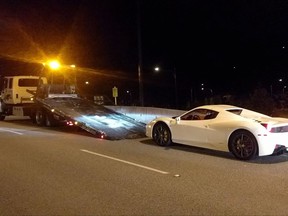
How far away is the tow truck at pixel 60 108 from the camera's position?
51.5 feet

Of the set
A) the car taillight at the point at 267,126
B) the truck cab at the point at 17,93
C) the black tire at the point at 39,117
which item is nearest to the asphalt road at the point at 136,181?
the car taillight at the point at 267,126

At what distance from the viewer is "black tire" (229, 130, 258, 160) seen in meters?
10.1

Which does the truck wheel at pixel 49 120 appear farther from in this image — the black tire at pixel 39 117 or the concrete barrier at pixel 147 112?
the concrete barrier at pixel 147 112

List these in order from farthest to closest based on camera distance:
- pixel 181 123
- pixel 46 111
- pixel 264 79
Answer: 1. pixel 264 79
2. pixel 46 111
3. pixel 181 123

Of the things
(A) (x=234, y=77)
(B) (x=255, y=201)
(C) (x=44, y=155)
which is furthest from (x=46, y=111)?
(A) (x=234, y=77)

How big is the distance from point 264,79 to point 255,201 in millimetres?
95278

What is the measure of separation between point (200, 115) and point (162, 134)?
57.9 inches

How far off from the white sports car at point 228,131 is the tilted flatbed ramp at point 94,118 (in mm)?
2613

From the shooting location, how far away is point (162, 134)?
1272 centimetres

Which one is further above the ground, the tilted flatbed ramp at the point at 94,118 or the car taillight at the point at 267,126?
the tilted flatbed ramp at the point at 94,118

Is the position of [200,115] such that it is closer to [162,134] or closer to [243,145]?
[162,134]

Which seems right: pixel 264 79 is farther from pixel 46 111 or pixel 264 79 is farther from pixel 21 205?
pixel 21 205

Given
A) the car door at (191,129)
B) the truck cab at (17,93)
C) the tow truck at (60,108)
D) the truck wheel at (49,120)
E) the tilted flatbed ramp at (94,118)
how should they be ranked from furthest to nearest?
the truck cab at (17,93) → the truck wheel at (49,120) → the tow truck at (60,108) → the tilted flatbed ramp at (94,118) → the car door at (191,129)

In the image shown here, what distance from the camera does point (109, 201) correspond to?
6.75m
